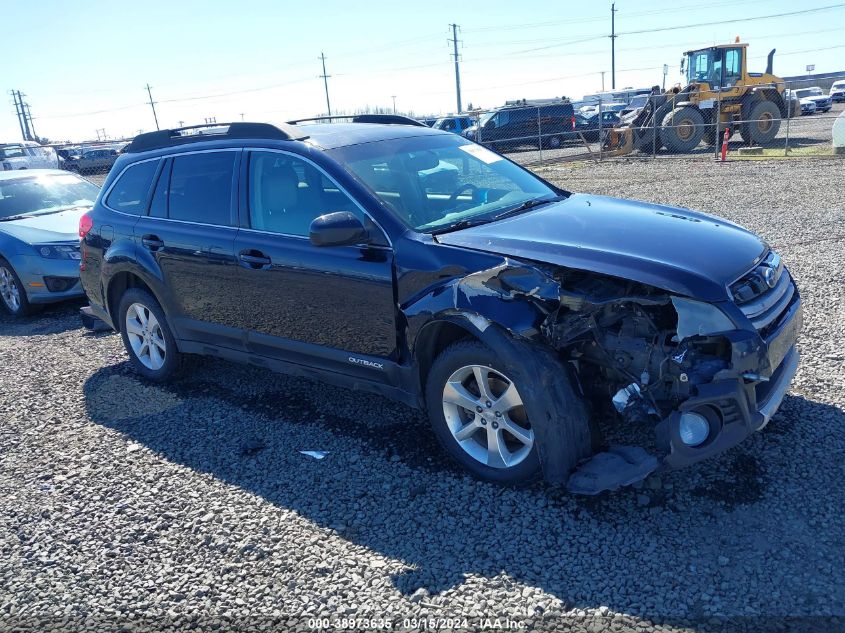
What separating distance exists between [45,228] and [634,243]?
24.3ft

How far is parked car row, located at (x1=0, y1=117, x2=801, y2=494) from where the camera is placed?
336cm

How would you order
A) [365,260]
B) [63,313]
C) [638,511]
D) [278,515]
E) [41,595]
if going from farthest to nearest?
[63,313], [365,260], [278,515], [638,511], [41,595]

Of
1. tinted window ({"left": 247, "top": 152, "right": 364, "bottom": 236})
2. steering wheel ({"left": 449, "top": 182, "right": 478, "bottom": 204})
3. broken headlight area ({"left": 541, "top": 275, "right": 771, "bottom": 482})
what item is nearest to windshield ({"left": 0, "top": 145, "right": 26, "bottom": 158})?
tinted window ({"left": 247, "top": 152, "right": 364, "bottom": 236})

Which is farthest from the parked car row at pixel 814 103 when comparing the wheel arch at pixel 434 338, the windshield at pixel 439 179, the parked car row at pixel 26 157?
the wheel arch at pixel 434 338

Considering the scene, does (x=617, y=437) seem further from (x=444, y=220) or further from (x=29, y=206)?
(x=29, y=206)

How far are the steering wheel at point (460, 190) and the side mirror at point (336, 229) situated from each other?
762mm

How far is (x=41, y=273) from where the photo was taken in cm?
808

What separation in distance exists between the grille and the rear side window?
4.35 meters

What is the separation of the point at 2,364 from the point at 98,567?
423 centimetres

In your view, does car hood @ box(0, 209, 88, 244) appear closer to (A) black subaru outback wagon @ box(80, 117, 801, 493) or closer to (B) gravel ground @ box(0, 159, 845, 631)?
(A) black subaru outback wagon @ box(80, 117, 801, 493)

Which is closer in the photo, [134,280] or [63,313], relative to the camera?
[134,280]

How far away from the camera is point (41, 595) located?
10.8ft

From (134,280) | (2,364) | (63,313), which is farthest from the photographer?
(63,313)

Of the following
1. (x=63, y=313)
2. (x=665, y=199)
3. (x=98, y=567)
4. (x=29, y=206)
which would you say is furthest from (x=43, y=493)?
(x=665, y=199)
